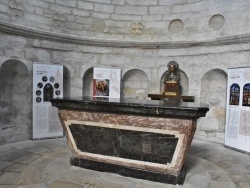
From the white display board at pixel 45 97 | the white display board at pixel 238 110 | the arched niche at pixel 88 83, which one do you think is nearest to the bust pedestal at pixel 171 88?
the white display board at pixel 238 110

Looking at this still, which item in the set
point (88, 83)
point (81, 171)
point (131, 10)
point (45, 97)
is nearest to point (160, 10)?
point (131, 10)

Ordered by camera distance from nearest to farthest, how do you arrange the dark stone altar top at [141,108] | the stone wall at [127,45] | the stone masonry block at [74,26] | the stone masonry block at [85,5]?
the dark stone altar top at [141,108]
the stone wall at [127,45]
the stone masonry block at [74,26]
the stone masonry block at [85,5]

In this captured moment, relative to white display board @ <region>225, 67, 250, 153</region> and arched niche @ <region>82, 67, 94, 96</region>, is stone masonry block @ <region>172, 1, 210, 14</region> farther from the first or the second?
arched niche @ <region>82, 67, 94, 96</region>

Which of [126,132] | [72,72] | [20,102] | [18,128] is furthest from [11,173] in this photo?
[72,72]

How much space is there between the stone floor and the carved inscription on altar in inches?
11.6

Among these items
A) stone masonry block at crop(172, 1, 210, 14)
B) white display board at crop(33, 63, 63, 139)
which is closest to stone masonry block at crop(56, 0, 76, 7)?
white display board at crop(33, 63, 63, 139)

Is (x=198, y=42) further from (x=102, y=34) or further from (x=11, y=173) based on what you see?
(x=11, y=173)

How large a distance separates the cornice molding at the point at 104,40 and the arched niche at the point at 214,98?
28.1 inches

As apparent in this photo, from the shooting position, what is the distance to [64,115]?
2936mm

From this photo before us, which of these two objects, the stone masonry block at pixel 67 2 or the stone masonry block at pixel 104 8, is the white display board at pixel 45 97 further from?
the stone masonry block at pixel 104 8

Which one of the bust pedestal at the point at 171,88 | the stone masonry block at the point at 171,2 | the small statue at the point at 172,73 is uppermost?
the stone masonry block at the point at 171,2

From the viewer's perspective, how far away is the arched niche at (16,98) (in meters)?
4.46

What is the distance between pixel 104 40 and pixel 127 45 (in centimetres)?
58

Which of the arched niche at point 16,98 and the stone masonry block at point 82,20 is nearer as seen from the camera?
the arched niche at point 16,98
